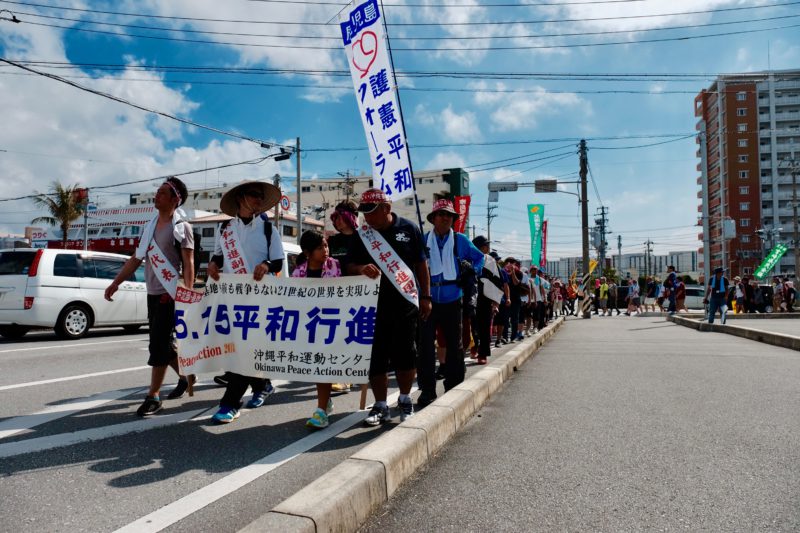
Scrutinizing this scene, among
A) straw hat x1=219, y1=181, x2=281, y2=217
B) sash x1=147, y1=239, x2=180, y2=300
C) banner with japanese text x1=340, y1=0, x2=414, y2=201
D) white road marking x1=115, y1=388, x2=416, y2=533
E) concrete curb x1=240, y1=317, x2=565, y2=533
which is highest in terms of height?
banner with japanese text x1=340, y1=0, x2=414, y2=201

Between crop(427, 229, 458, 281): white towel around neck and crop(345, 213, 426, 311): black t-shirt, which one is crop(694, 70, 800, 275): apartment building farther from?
crop(345, 213, 426, 311): black t-shirt

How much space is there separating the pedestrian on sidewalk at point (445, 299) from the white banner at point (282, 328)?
899 millimetres

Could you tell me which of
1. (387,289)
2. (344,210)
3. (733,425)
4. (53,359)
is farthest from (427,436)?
(53,359)

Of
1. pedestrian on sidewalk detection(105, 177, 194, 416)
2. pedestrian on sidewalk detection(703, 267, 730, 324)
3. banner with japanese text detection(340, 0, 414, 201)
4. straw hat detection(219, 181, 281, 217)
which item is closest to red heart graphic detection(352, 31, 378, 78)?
banner with japanese text detection(340, 0, 414, 201)

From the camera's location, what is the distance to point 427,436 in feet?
10.8

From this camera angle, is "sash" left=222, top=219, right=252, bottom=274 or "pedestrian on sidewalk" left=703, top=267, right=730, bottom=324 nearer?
"sash" left=222, top=219, right=252, bottom=274

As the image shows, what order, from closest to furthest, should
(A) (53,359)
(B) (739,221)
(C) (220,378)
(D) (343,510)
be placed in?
(D) (343,510), (C) (220,378), (A) (53,359), (B) (739,221)

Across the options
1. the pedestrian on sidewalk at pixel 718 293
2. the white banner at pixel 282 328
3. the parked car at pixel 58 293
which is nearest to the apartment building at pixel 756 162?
the pedestrian on sidewalk at pixel 718 293

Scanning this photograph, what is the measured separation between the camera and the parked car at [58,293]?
986cm

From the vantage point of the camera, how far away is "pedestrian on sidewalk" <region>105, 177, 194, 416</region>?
4273mm

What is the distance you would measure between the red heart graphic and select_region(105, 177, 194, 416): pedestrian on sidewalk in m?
2.81

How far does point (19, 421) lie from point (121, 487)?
1.95 m

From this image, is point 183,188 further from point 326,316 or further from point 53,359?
point 53,359

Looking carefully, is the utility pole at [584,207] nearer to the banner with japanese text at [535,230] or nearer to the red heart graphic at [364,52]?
the banner with japanese text at [535,230]
